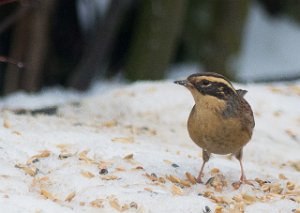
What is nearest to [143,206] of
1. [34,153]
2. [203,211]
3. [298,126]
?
[203,211]

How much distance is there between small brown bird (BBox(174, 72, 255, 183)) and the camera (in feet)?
19.4

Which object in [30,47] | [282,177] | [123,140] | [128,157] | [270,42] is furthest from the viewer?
[270,42]

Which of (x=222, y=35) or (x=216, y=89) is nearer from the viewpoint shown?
(x=216, y=89)

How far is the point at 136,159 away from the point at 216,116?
0.90 metres

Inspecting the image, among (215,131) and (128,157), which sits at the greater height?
(215,131)

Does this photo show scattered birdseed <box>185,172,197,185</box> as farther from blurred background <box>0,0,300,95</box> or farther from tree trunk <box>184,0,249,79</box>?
tree trunk <box>184,0,249,79</box>

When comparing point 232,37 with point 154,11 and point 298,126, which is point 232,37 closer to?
point 154,11

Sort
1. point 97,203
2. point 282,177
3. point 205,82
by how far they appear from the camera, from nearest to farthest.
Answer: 1. point 97,203
2. point 205,82
3. point 282,177

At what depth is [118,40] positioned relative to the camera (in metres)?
12.5

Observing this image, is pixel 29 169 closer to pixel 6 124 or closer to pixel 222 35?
pixel 6 124

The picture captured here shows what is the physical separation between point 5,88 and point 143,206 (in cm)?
607

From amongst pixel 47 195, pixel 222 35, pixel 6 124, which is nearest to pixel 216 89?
pixel 47 195

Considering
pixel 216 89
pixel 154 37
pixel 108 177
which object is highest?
pixel 216 89

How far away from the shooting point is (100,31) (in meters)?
11.3
